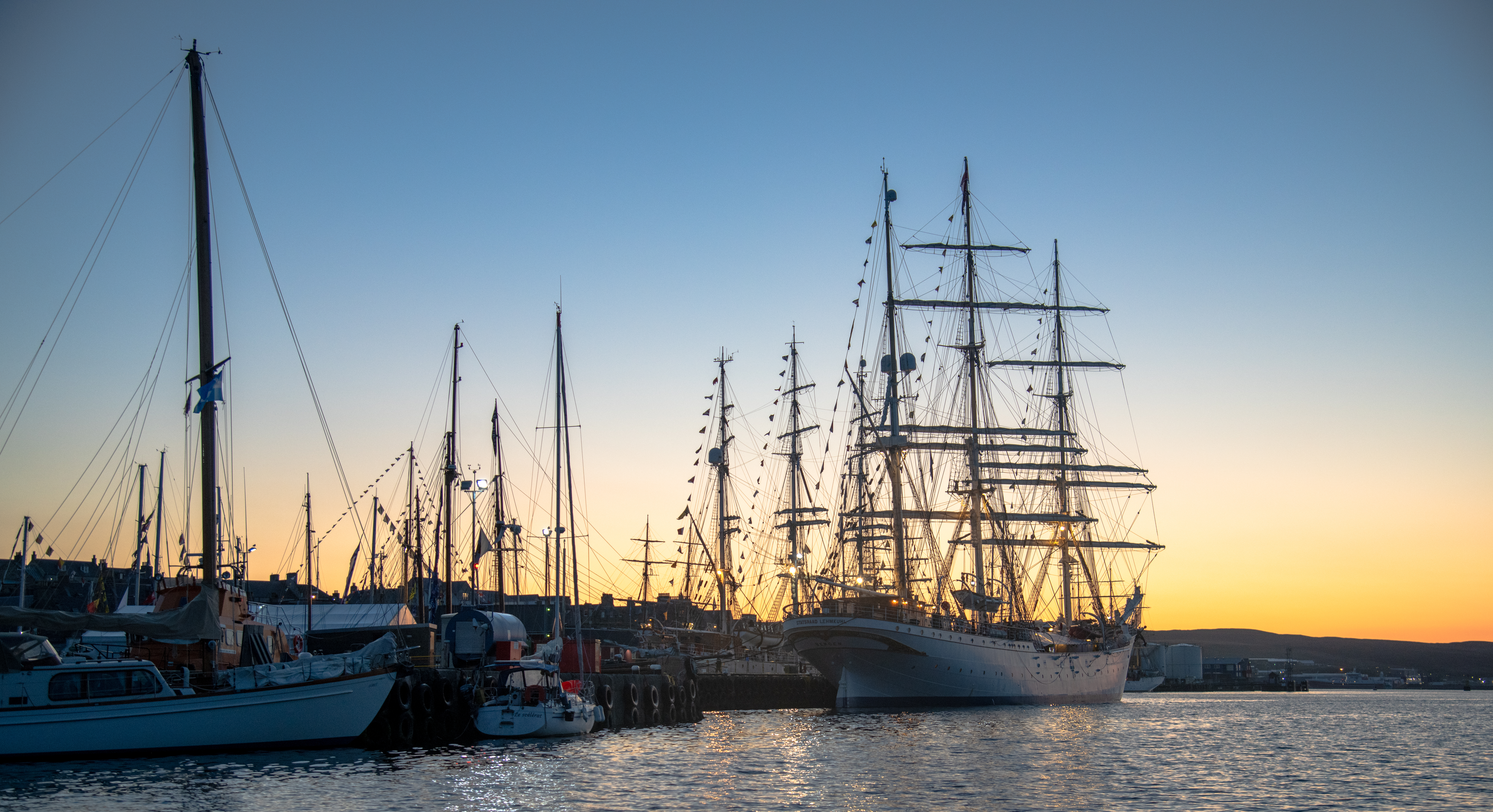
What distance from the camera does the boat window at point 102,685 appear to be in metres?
34.2

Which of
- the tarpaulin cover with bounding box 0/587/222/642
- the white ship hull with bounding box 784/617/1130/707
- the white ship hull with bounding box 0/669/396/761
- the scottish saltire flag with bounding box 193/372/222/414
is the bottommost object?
the white ship hull with bounding box 784/617/1130/707

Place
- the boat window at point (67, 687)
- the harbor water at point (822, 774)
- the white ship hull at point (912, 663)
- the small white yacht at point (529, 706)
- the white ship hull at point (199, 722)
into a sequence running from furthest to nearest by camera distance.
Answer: the white ship hull at point (912, 663) < the small white yacht at point (529, 706) < the boat window at point (67, 687) < the white ship hull at point (199, 722) < the harbor water at point (822, 774)

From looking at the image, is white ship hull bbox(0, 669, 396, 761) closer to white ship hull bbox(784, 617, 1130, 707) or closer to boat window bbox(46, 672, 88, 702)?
boat window bbox(46, 672, 88, 702)

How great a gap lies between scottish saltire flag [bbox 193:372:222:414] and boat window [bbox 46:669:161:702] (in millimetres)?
8511

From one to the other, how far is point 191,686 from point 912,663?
48.7m

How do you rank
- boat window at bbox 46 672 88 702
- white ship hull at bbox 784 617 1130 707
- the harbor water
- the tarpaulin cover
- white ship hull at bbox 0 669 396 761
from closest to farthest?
the harbor water → white ship hull at bbox 0 669 396 761 → the tarpaulin cover → boat window at bbox 46 672 88 702 → white ship hull at bbox 784 617 1130 707

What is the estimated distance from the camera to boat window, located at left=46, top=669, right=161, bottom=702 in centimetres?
3416

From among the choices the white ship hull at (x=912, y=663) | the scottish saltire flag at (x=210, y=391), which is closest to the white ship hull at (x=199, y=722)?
the scottish saltire flag at (x=210, y=391)

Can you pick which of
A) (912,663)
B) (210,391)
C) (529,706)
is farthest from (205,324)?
(912,663)

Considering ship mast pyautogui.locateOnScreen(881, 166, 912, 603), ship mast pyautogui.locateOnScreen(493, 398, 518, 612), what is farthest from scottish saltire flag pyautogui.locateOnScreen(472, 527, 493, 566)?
ship mast pyautogui.locateOnScreen(881, 166, 912, 603)

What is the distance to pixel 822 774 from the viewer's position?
121 ft

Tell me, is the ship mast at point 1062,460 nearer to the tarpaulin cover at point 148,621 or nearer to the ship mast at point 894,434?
the ship mast at point 894,434

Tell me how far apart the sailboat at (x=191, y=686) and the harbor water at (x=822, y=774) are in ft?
2.62

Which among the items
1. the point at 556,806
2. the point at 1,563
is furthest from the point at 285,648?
the point at 1,563
